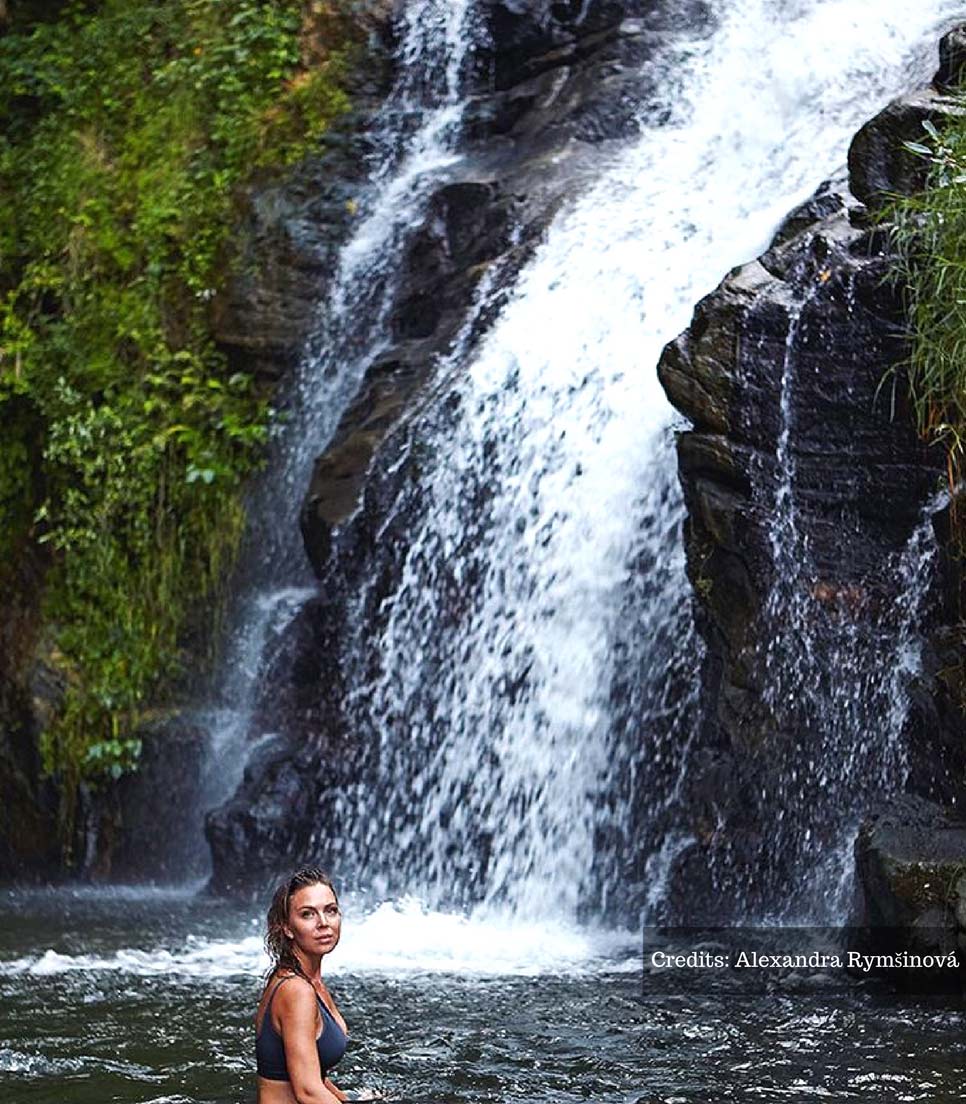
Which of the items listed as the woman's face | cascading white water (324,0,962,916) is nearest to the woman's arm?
the woman's face

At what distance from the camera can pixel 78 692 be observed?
11.2 m

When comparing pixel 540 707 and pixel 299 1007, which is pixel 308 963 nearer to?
pixel 299 1007

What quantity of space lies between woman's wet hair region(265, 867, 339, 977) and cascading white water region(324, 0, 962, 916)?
4.05m

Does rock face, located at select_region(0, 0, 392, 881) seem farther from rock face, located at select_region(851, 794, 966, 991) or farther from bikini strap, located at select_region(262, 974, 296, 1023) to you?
bikini strap, located at select_region(262, 974, 296, 1023)

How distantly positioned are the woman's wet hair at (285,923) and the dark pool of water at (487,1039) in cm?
144

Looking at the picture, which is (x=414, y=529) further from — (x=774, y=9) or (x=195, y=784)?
(x=774, y=9)

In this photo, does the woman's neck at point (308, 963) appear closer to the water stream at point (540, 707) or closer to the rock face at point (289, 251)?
the water stream at point (540, 707)

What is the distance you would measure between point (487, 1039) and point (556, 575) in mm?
3700

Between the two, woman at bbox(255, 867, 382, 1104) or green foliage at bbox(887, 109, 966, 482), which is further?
green foliage at bbox(887, 109, 966, 482)

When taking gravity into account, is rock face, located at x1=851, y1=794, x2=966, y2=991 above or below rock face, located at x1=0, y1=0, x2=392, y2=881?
below

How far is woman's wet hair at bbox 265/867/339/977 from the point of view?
3979mm

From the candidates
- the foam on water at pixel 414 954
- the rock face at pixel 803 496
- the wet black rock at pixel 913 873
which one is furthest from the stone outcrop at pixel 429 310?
the wet black rock at pixel 913 873

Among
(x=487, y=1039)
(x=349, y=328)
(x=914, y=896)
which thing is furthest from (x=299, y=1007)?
(x=349, y=328)

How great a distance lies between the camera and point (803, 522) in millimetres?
7668
